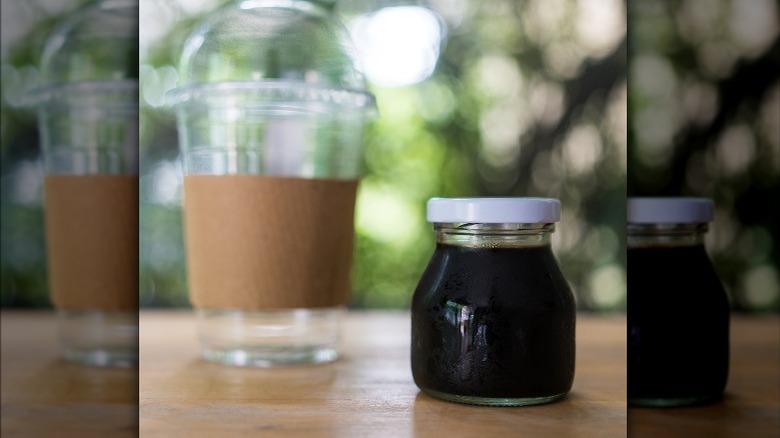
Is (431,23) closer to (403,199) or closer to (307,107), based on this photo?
(403,199)

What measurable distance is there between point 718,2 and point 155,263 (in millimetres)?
840

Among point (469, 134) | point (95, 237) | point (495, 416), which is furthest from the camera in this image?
point (469, 134)

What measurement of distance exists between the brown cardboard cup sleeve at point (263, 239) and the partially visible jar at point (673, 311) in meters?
0.24

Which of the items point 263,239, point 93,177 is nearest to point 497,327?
point 263,239

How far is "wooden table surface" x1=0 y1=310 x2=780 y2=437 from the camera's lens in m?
0.46

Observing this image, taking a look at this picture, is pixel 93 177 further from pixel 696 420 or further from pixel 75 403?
pixel 696 420

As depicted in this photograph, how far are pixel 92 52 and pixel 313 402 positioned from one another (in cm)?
32

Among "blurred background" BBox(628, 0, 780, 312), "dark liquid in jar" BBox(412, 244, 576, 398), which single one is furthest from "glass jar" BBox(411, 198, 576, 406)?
"blurred background" BBox(628, 0, 780, 312)

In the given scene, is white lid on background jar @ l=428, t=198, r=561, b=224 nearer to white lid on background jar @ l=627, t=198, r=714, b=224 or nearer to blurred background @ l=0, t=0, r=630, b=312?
white lid on background jar @ l=627, t=198, r=714, b=224

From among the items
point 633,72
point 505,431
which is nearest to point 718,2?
point 633,72

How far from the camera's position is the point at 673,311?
1.62 feet

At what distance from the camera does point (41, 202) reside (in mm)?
597

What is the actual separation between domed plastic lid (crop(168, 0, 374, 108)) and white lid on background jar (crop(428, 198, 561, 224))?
0.64 ft

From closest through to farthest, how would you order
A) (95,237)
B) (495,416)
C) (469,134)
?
(495,416) < (95,237) < (469,134)
